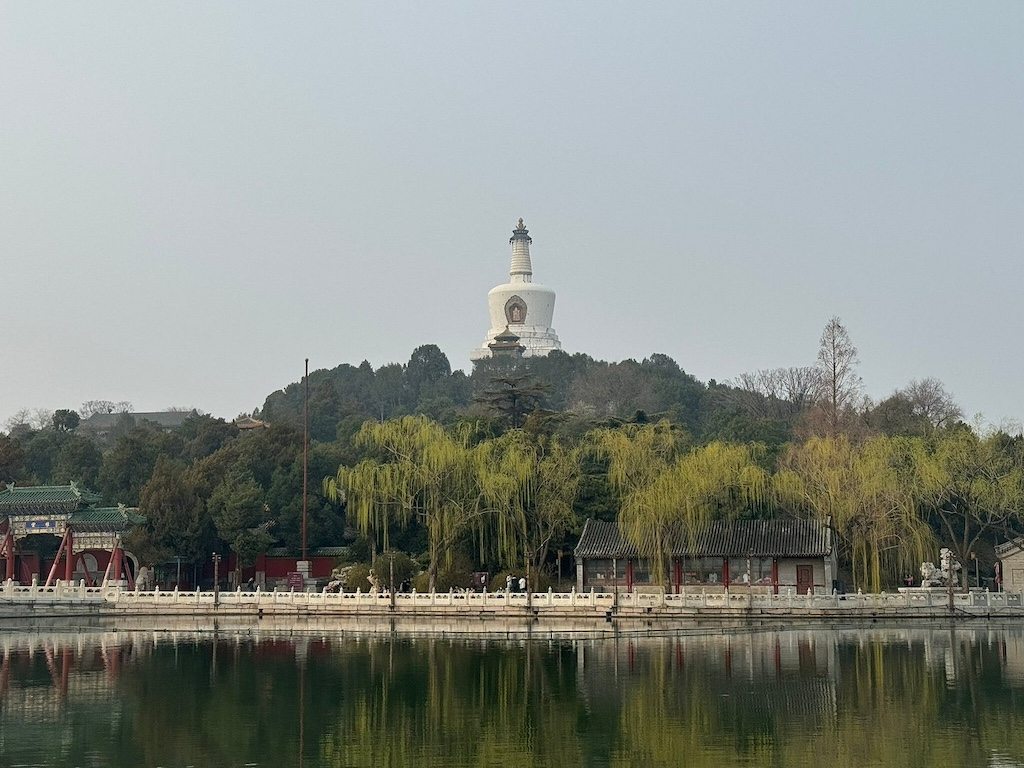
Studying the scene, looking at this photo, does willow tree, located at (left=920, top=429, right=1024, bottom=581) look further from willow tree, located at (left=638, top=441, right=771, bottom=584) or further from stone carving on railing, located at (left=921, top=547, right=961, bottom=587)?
willow tree, located at (left=638, top=441, right=771, bottom=584)

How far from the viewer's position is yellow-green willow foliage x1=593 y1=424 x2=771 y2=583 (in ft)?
151

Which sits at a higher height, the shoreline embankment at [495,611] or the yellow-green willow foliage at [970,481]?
the yellow-green willow foliage at [970,481]

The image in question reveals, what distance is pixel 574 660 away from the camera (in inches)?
1257

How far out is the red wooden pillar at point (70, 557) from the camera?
168ft

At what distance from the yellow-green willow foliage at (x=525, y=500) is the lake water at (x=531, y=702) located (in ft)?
42.5

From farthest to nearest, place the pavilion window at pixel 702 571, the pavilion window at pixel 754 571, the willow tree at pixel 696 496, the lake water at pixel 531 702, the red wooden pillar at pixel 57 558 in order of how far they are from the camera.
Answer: the red wooden pillar at pixel 57 558 → the pavilion window at pixel 702 571 → the pavilion window at pixel 754 571 → the willow tree at pixel 696 496 → the lake water at pixel 531 702

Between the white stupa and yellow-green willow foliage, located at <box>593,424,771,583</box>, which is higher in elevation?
the white stupa

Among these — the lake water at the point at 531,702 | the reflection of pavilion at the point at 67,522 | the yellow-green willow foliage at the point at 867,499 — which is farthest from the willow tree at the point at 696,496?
the reflection of pavilion at the point at 67,522

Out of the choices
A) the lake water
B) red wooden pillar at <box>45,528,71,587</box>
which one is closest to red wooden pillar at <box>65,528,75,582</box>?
red wooden pillar at <box>45,528,71,587</box>

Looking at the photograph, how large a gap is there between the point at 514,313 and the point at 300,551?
59233 millimetres

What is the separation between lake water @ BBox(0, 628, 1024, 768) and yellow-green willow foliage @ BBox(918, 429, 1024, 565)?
10.1m

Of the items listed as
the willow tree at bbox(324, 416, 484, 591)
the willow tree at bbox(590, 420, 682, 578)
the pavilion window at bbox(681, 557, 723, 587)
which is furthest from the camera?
the willow tree at bbox(324, 416, 484, 591)

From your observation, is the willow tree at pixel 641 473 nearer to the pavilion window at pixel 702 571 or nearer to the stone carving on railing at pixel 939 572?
the pavilion window at pixel 702 571

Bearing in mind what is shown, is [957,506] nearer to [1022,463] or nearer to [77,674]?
[1022,463]
